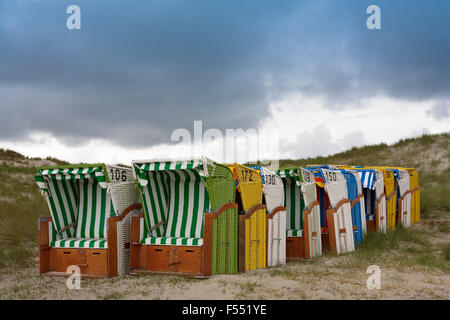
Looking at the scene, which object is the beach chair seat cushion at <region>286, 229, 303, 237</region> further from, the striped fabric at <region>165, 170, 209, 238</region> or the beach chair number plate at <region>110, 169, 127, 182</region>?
the beach chair number plate at <region>110, 169, 127, 182</region>

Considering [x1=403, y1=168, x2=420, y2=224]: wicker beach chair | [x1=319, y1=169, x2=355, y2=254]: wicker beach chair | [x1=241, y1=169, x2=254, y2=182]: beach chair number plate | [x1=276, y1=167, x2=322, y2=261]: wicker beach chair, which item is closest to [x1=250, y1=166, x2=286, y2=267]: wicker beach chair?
[x1=241, y1=169, x2=254, y2=182]: beach chair number plate

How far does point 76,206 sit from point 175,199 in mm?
2147

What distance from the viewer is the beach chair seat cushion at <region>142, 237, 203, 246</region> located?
311 inches

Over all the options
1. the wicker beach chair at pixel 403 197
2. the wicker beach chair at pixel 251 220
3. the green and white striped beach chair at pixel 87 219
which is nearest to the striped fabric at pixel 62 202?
the green and white striped beach chair at pixel 87 219

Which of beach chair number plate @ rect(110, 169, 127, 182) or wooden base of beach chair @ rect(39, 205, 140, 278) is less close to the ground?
beach chair number plate @ rect(110, 169, 127, 182)

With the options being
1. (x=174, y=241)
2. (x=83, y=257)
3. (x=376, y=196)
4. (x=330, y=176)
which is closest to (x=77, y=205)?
(x=83, y=257)

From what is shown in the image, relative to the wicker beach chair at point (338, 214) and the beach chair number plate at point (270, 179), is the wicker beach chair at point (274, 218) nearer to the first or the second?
the beach chair number plate at point (270, 179)

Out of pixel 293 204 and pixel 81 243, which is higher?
pixel 293 204

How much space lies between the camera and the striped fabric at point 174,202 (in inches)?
333

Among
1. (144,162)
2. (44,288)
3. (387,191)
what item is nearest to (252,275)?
(144,162)

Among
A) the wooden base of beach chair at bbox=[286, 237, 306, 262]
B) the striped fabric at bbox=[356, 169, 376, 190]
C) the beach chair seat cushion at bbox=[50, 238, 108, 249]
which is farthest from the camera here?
the striped fabric at bbox=[356, 169, 376, 190]

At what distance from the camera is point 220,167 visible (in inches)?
313

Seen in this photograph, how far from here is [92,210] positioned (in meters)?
9.17

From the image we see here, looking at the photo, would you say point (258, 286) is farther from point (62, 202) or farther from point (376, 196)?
point (376, 196)
